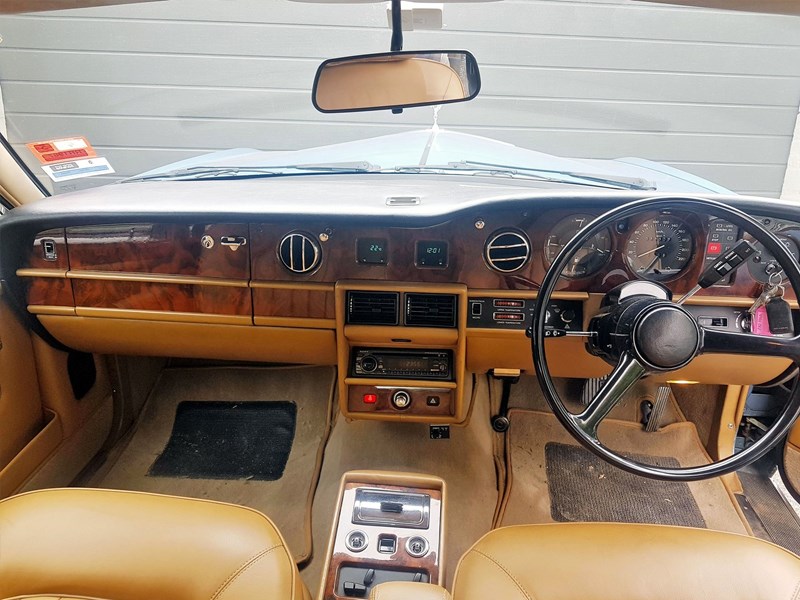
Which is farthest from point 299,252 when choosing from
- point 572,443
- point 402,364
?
point 572,443

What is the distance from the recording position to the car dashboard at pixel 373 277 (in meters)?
1.64

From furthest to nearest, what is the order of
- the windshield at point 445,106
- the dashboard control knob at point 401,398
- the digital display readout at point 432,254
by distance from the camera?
the windshield at point 445,106, the dashboard control knob at point 401,398, the digital display readout at point 432,254

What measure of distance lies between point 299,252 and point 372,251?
9.2 inches

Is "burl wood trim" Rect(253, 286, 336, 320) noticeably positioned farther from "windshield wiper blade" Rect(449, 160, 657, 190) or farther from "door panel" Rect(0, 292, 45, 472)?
"door panel" Rect(0, 292, 45, 472)

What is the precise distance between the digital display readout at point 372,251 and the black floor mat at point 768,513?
1828 millimetres

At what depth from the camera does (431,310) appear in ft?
5.89

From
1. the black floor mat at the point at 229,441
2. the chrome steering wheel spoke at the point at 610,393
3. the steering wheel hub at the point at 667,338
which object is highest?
the steering wheel hub at the point at 667,338

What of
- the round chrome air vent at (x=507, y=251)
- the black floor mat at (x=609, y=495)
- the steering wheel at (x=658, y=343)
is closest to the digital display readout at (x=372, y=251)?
the round chrome air vent at (x=507, y=251)

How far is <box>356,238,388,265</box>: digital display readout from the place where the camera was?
1.73m

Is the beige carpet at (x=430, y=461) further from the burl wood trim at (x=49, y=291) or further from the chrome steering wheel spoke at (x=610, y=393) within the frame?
the burl wood trim at (x=49, y=291)

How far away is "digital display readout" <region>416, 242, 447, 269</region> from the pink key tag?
0.97 metres

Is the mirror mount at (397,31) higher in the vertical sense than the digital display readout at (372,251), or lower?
higher

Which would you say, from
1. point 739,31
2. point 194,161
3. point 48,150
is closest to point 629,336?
point 194,161

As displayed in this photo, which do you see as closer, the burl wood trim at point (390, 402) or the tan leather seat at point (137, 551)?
the tan leather seat at point (137, 551)
